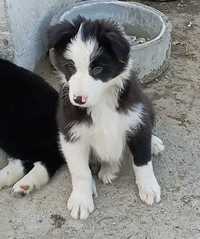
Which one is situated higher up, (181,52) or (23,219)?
(23,219)

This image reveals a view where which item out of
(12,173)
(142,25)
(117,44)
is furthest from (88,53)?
(142,25)

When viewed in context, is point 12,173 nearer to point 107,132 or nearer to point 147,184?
point 107,132

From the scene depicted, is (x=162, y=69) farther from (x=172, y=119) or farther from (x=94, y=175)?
(x=94, y=175)

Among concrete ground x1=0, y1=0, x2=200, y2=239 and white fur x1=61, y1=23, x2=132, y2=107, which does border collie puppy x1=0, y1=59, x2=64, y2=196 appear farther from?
white fur x1=61, y1=23, x2=132, y2=107

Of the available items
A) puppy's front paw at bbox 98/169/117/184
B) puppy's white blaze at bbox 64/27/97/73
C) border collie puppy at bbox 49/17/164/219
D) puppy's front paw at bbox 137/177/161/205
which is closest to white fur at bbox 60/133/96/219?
border collie puppy at bbox 49/17/164/219

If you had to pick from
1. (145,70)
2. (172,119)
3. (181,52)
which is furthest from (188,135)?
(181,52)

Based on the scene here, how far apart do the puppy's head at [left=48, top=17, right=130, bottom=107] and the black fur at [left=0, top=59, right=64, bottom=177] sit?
0.72 meters

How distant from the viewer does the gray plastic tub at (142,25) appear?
3943 mm

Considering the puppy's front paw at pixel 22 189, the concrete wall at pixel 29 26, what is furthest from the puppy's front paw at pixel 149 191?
the concrete wall at pixel 29 26

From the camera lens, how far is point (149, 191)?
10.1 feet

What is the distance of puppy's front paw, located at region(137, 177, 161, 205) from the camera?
3.08 meters

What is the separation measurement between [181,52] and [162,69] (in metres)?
0.38

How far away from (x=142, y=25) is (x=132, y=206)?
1.79m

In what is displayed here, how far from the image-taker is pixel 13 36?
3.68 m
